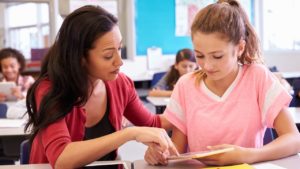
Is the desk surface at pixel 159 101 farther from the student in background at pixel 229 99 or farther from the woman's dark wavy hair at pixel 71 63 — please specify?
the woman's dark wavy hair at pixel 71 63

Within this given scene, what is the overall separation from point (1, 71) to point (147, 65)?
5.97 ft

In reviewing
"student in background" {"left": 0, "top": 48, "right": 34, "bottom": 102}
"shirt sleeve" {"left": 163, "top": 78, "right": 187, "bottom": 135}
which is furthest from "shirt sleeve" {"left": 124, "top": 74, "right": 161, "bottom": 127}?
"student in background" {"left": 0, "top": 48, "right": 34, "bottom": 102}

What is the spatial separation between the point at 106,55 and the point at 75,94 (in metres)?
0.17

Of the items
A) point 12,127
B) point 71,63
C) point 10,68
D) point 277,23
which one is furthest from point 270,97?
point 277,23

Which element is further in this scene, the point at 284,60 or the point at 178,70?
the point at 284,60

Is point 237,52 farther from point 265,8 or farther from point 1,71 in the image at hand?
point 265,8

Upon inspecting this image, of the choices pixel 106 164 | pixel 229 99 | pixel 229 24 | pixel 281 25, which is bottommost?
pixel 106 164

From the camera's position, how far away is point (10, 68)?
158 inches

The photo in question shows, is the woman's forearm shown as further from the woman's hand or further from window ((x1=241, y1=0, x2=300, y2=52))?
window ((x1=241, y1=0, x2=300, y2=52))

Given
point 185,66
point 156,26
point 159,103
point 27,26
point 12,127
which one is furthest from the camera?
point 156,26

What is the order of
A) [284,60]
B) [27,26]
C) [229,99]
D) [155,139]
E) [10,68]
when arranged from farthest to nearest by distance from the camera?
[284,60]
[27,26]
[10,68]
[229,99]
[155,139]

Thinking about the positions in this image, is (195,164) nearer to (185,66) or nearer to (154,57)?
(185,66)

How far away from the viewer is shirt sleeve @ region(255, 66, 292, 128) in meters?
1.30

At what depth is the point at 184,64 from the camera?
12.6ft
